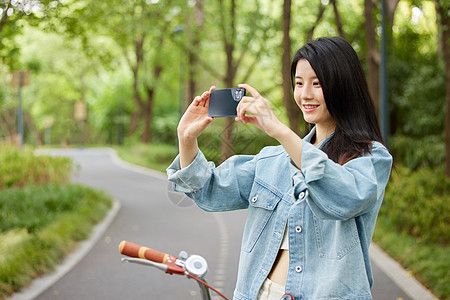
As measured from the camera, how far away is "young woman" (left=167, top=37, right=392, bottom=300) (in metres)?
1.72

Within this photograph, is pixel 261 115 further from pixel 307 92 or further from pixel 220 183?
pixel 220 183

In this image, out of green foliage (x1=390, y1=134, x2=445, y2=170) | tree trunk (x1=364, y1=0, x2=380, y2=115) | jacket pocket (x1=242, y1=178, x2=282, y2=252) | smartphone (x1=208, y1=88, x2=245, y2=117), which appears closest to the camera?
smartphone (x1=208, y1=88, x2=245, y2=117)

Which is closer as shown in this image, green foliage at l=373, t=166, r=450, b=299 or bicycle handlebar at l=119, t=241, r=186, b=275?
bicycle handlebar at l=119, t=241, r=186, b=275

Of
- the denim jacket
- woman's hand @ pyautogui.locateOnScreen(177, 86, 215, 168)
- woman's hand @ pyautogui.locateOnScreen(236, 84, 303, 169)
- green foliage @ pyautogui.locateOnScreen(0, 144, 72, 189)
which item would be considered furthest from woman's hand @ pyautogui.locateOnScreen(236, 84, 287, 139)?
green foliage @ pyautogui.locateOnScreen(0, 144, 72, 189)

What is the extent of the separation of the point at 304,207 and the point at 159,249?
769 centimetres

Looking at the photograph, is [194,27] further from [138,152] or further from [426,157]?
[138,152]

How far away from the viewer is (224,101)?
1.88m

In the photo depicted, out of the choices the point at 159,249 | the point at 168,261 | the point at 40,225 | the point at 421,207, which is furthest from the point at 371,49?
the point at 168,261

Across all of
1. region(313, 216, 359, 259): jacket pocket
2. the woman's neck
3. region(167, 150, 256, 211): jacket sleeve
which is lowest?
region(313, 216, 359, 259): jacket pocket

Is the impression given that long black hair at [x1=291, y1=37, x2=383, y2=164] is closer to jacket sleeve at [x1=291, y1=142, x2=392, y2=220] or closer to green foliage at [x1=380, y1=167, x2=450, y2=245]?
jacket sleeve at [x1=291, y1=142, x2=392, y2=220]

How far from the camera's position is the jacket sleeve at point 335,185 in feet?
5.53

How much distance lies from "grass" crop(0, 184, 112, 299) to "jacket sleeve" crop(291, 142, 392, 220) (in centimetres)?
545

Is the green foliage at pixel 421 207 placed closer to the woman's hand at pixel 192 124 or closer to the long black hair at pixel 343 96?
the long black hair at pixel 343 96

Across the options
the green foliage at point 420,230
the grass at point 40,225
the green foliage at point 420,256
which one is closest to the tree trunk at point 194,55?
the grass at point 40,225
